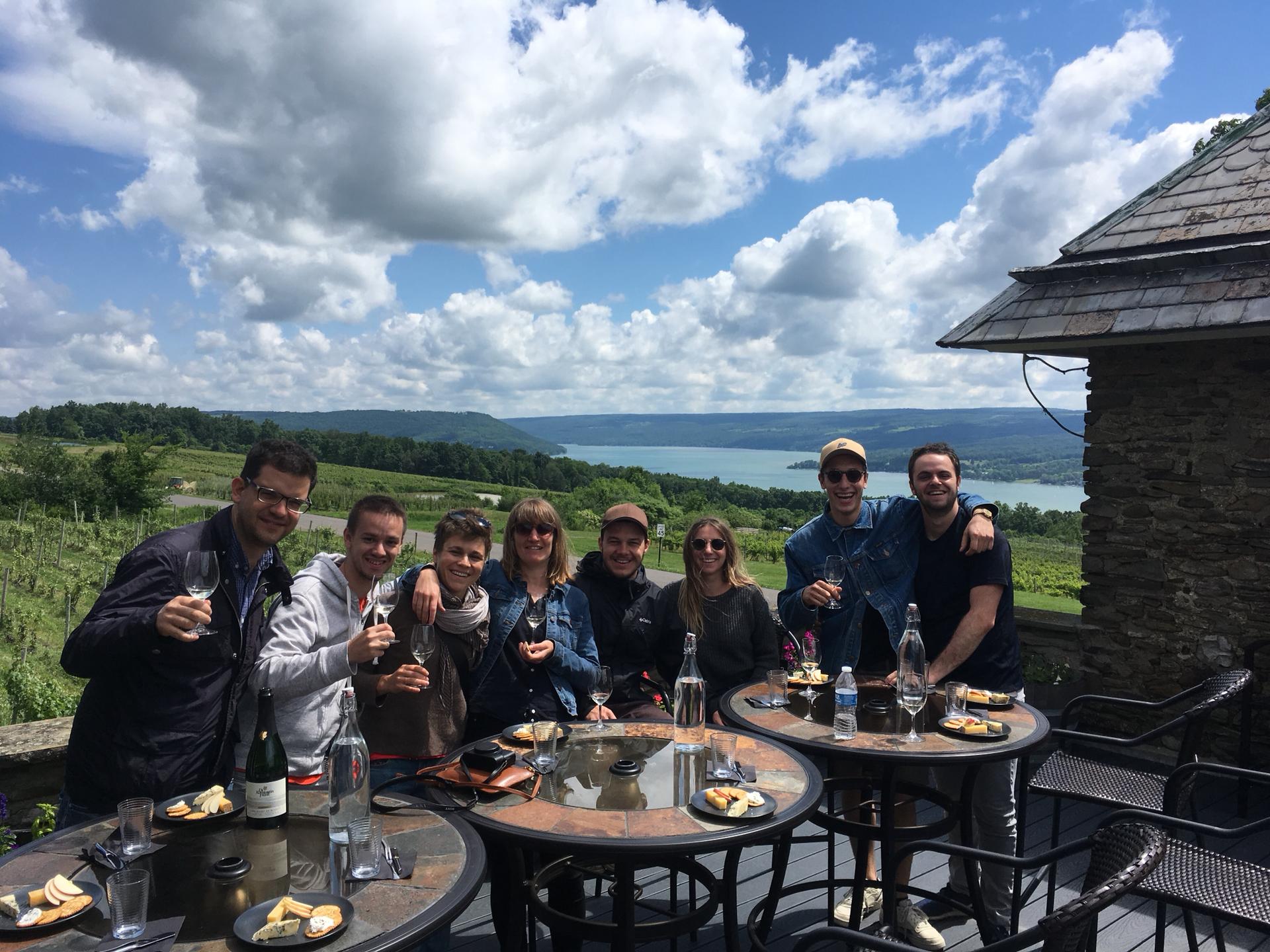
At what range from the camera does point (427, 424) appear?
211 feet

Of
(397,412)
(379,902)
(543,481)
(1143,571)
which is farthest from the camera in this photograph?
(397,412)

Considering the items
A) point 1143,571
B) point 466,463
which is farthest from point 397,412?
point 1143,571

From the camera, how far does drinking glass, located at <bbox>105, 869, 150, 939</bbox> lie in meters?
1.68

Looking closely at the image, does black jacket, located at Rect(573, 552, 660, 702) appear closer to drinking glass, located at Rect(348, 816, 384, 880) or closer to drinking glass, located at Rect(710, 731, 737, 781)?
drinking glass, located at Rect(710, 731, 737, 781)

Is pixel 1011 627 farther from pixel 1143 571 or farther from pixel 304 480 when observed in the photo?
pixel 304 480

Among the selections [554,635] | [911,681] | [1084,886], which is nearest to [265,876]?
[554,635]

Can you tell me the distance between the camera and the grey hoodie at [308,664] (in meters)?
2.84

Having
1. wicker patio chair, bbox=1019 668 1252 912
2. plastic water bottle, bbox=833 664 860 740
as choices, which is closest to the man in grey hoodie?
plastic water bottle, bbox=833 664 860 740

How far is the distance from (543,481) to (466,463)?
4341 millimetres

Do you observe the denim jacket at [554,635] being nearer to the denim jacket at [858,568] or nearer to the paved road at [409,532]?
the denim jacket at [858,568]

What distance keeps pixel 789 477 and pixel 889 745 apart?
29.8 metres

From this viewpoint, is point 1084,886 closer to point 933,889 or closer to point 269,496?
point 933,889

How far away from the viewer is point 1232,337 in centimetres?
508

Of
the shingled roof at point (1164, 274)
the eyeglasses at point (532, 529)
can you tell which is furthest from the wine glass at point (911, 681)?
the shingled roof at point (1164, 274)
